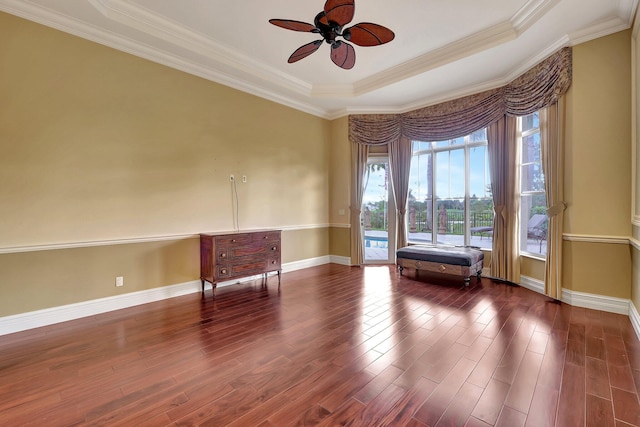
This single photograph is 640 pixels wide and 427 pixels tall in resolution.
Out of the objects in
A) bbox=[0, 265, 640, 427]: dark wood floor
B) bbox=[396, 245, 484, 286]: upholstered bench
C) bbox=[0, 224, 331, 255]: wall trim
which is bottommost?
bbox=[0, 265, 640, 427]: dark wood floor

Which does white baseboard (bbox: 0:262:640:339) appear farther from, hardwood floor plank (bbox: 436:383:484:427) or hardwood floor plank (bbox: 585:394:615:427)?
hardwood floor plank (bbox: 436:383:484:427)

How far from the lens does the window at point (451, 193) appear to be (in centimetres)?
497

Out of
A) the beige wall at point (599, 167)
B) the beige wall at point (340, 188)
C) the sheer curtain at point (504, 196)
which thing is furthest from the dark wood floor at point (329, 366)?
the beige wall at point (340, 188)

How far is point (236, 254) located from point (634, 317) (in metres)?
4.59

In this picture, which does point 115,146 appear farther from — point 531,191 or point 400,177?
point 531,191

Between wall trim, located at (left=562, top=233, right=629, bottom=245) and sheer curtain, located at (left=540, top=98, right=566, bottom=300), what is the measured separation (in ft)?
0.32

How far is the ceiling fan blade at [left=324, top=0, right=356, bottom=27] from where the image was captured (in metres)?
2.23

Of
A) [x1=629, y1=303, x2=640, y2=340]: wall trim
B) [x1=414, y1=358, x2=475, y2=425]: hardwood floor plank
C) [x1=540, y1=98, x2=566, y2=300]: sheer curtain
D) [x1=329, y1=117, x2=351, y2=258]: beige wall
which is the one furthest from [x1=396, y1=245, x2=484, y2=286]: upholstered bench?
[x1=414, y1=358, x2=475, y2=425]: hardwood floor plank

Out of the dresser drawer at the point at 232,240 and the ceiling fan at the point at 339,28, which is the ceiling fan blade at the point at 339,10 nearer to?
the ceiling fan at the point at 339,28

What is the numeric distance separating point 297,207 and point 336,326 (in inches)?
120

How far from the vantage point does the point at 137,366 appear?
87.6 inches

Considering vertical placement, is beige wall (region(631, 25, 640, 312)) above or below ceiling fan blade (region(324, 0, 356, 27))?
below

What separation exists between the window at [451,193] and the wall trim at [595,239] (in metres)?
1.33

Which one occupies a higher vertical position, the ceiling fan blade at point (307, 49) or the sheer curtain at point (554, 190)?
the ceiling fan blade at point (307, 49)
